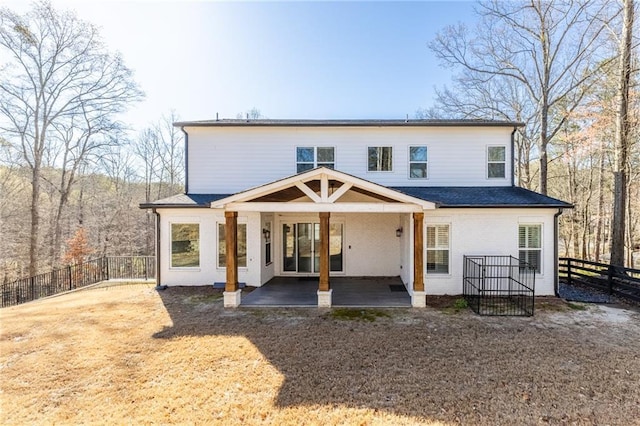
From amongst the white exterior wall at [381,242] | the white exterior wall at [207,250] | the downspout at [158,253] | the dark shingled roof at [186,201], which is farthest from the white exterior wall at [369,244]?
the downspout at [158,253]

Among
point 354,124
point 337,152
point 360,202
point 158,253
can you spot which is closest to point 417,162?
point 354,124

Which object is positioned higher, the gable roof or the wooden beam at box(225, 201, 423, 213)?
the gable roof

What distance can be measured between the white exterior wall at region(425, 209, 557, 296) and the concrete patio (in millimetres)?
1384

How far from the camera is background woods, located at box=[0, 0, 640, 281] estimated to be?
12.4m

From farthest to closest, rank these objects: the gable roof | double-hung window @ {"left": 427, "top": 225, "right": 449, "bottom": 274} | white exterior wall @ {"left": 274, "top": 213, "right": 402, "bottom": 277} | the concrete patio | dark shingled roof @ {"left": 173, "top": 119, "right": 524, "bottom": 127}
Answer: white exterior wall @ {"left": 274, "top": 213, "right": 402, "bottom": 277}, dark shingled roof @ {"left": 173, "top": 119, "right": 524, "bottom": 127}, double-hung window @ {"left": 427, "top": 225, "right": 449, "bottom": 274}, the concrete patio, the gable roof

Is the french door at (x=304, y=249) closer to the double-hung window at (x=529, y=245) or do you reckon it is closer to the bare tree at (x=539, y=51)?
the double-hung window at (x=529, y=245)

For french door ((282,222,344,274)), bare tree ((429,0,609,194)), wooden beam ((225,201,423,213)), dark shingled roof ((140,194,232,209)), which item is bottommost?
french door ((282,222,344,274))

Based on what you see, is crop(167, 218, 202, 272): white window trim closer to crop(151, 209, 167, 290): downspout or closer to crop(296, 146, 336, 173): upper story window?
crop(151, 209, 167, 290): downspout

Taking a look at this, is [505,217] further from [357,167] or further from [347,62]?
[347,62]

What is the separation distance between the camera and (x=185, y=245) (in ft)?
31.1

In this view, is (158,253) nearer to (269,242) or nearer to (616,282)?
(269,242)

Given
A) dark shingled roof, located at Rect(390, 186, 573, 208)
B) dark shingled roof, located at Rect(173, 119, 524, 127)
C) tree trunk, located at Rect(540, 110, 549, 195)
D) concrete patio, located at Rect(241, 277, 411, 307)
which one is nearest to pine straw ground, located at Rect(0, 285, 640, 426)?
concrete patio, located at Rect(241, 277, 411, 307)

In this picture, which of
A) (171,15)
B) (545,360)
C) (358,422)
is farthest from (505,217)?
(171,15)

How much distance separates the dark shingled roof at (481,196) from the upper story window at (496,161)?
0.51m
